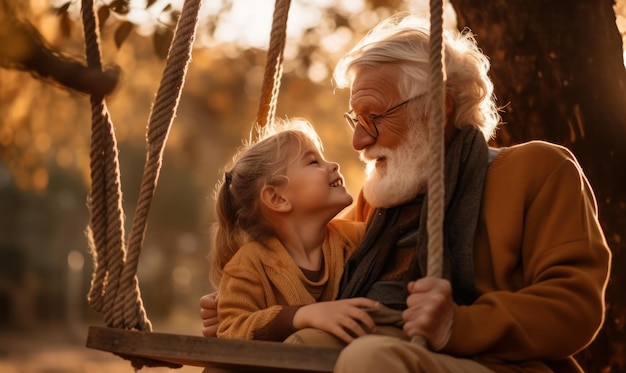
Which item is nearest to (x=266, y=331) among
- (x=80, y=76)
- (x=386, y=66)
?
(x=386, y=66)

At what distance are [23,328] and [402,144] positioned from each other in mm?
21362

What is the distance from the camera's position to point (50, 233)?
28.4 meters

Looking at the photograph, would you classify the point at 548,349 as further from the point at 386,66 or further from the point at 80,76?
the point at 80,76

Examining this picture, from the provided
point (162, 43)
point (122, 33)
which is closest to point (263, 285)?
point (122, 33)

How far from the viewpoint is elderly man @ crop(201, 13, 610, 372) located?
9.26 feet

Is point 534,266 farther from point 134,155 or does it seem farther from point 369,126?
point 134,155

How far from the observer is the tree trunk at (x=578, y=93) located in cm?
397

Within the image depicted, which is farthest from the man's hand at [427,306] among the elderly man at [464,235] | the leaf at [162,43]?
the leaf at [162,43]

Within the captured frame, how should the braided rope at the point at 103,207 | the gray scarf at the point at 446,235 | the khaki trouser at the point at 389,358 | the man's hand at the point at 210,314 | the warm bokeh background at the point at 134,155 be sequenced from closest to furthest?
1. the khaki trouser at the point at 389,358
2. the gray scarf at the point at 446,235
3. the braided rope at the point at 103,207
4. the man's hand at the point at 210,314
5. the warm bokeh background at the point at 134,155

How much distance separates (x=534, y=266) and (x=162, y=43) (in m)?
2.47

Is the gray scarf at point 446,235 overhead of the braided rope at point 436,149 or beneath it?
beneath

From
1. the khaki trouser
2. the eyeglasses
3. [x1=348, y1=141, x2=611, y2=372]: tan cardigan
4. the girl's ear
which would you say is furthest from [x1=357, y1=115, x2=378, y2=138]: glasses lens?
the khaki trouser

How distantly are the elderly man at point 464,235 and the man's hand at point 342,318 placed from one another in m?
0.04

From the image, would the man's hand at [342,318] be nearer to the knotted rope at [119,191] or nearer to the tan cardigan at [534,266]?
the tan cardigan at [534,266]
